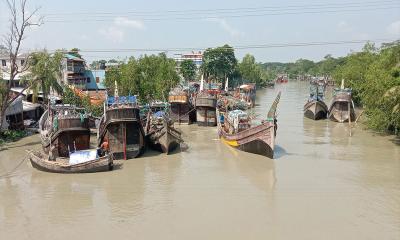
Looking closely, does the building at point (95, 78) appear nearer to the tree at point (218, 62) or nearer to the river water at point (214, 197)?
the tree at point (218, 62)

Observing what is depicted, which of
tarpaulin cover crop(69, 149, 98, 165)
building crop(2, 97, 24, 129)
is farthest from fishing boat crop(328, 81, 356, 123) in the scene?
building crop(2, 97, 24, 129)

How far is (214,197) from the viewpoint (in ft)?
55.9

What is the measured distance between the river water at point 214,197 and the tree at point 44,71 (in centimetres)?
1060

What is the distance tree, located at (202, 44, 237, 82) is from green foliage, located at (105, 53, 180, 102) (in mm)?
36855

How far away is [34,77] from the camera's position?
36.0 meters

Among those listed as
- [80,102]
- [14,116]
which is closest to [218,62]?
[80,102]

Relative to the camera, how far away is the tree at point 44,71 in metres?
35.8

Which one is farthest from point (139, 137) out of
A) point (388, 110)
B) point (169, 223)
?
point (388, 110)

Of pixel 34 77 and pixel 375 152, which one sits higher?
pixel 34 77

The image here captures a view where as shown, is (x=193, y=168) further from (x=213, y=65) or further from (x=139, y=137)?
(x=213, y=65)

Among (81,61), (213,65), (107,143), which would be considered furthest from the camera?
(213,65)

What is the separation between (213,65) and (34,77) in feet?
190

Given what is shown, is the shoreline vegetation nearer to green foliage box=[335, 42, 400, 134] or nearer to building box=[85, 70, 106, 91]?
green foliage box=[335, 42, 400, 134]

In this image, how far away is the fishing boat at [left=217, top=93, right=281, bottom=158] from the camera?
22.8 meters
